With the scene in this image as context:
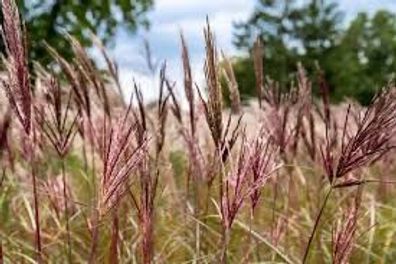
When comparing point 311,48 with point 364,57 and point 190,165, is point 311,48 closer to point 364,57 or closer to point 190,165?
point 364,57

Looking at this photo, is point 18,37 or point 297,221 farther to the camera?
point 297,221

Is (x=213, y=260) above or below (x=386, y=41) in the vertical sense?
above

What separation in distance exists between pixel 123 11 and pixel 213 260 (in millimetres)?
14189

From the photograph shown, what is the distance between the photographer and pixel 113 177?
120 centimetres

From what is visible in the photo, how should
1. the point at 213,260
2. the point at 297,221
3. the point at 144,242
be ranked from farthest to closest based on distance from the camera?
the point at 297,221, the point at 213,260, the point at 144,242

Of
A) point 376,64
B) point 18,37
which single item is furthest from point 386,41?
point 18,37

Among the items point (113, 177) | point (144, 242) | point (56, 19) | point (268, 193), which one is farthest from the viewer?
point (56, 19)

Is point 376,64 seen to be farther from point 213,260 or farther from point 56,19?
point 213,260

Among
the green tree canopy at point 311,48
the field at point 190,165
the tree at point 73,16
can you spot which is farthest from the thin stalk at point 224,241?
the green tree canopy at point 311,48

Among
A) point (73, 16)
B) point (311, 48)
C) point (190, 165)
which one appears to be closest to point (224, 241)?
point (190, 165)

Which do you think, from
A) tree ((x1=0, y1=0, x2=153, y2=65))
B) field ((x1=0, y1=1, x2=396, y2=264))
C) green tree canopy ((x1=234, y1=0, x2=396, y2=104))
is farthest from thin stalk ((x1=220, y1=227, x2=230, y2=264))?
green tree canopy ((x1=234, y1=0, x2=396, y2=104))

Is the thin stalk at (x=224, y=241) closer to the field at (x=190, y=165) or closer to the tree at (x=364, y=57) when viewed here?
the field at (x=190, y=165)

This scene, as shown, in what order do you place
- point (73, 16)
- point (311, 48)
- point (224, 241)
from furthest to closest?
point (311, 48) < point (73, 16) < point (224, 241)

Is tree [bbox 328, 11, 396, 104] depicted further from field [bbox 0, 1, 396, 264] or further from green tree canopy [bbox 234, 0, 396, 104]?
field [bbox 0, 1, 396, 264]
